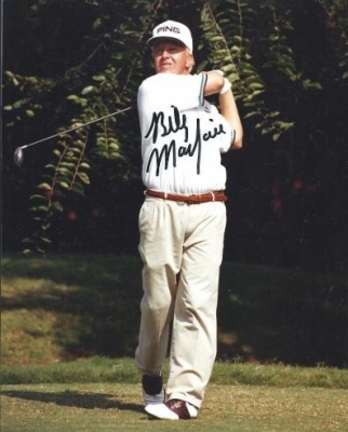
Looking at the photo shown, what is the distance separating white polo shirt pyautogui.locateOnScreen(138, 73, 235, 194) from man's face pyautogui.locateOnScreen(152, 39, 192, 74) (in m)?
0.09

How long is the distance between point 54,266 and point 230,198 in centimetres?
280

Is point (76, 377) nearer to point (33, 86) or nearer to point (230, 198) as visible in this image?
point (33, 86)

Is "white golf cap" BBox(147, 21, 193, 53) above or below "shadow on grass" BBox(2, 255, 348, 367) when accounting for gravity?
above

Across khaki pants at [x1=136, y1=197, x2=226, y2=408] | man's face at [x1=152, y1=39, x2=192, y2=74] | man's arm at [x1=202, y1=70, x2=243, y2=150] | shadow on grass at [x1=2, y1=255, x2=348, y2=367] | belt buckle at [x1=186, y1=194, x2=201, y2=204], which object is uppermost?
man's face at [x1=152, y1=39, x2=192, y2=74]

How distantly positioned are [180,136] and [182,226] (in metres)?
0.39

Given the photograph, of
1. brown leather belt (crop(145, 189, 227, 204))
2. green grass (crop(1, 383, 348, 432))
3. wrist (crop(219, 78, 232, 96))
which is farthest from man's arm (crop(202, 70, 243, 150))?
green grass (crop(1, 383, 348, 432))

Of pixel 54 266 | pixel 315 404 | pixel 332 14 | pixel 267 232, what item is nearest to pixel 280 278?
pixel 267 232

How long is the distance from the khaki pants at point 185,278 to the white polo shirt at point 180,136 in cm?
10

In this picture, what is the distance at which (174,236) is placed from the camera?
23.1 feet

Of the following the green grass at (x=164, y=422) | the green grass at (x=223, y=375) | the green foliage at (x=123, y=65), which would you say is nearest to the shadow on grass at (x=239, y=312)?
the green foliage at (x=123, y=65)

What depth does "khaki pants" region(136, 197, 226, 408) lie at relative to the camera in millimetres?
7027

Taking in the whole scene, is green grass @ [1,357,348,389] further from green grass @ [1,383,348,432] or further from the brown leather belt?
the brown leather belt

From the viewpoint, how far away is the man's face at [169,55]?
7.26 metres

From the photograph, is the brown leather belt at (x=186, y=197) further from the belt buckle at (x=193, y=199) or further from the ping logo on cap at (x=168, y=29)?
the ping logo on cap at (x=168, y=29)
